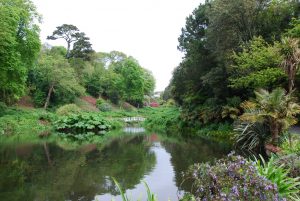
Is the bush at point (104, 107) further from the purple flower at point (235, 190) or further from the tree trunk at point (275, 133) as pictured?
the purple flower at point (235, 190)

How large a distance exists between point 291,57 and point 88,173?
394 inches

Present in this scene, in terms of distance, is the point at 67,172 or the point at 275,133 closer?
the point at 67,172

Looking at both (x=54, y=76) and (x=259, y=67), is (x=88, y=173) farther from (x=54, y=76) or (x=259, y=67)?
(x=54, y=76)

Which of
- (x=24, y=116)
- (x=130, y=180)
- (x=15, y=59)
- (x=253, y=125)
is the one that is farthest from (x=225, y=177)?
(x=24, y=116)

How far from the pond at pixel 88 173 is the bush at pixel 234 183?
3.24 feet

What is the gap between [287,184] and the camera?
4895 mm

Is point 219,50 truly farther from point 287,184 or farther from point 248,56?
point 287,184

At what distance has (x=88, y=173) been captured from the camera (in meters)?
9.16

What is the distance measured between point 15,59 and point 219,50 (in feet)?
50.3

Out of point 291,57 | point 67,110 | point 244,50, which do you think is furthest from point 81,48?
point 291,57

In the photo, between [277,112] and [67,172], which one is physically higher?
[277,112]

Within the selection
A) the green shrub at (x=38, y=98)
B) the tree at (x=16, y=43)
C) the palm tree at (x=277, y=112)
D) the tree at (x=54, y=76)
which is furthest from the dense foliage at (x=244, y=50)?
the green shrub at (x=38, y=98)

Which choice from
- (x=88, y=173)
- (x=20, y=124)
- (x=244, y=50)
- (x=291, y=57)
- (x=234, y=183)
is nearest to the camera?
(x=234, y=183)

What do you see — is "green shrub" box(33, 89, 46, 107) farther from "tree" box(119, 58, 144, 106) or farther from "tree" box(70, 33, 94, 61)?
"tree" box(119, 58, 144, 106)
